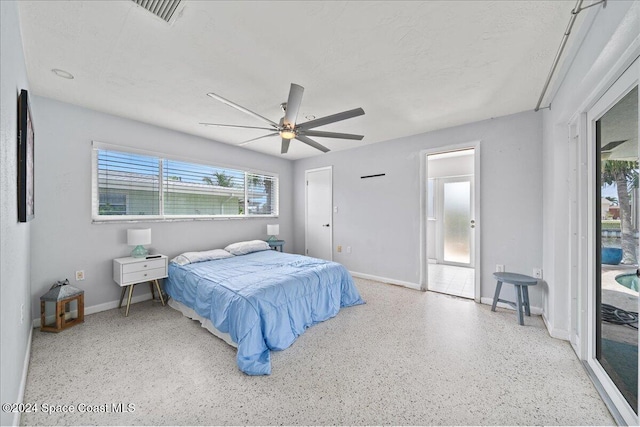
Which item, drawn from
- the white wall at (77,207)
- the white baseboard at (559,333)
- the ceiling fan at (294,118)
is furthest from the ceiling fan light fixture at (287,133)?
the white baseboard at (559,333)

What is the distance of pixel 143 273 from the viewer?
10.0 ft

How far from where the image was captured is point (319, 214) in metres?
5.22

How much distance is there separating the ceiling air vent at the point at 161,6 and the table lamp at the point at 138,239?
2.51 meters

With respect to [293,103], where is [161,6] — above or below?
above

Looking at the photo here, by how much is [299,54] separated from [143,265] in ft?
9.85

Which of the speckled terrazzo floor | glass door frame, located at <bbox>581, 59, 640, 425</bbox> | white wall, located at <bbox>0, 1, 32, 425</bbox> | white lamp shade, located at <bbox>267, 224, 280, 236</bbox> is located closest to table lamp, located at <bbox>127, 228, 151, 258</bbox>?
the speckled terrazzo floor

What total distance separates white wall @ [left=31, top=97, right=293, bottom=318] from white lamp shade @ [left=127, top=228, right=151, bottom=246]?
0.69ft

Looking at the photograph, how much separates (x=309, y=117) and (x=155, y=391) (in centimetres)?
300

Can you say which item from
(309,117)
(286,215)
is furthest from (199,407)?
(286,215)

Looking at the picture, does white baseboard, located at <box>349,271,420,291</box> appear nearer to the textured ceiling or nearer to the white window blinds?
the textured ceiling

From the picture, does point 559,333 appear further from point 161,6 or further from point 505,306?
point 161,6

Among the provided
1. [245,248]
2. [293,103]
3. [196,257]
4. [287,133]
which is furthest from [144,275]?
[293,103]

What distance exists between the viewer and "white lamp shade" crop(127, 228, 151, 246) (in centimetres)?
310

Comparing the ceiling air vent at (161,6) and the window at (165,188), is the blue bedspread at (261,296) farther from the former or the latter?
the ceiling air vent at (161,6)
